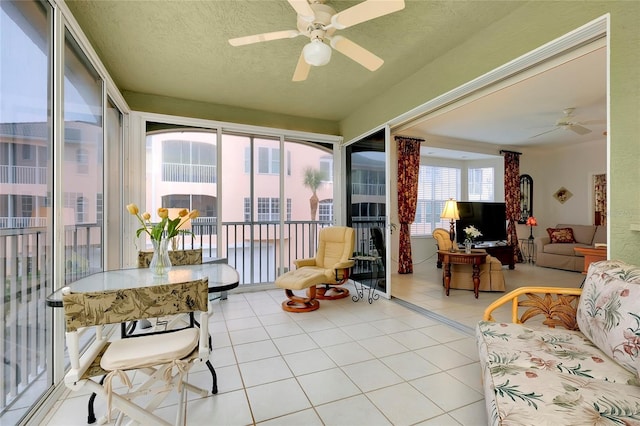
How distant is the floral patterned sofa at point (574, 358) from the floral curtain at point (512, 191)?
5.60m

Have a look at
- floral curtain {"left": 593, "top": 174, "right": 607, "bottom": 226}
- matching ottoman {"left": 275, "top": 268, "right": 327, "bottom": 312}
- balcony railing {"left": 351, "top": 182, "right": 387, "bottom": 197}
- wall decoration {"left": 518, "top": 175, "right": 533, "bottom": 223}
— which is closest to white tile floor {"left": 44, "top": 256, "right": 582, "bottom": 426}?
matching ottoman {"left": 275, "top": 268, "right": 327, "bottom": 312}

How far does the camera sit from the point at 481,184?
23.3 feet

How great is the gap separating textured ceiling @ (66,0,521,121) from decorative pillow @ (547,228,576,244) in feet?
17.2

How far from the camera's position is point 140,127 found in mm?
3773

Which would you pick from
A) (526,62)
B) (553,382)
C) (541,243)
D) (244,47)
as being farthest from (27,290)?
(541,243)

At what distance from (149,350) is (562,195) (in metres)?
8.54

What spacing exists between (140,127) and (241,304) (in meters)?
2.71

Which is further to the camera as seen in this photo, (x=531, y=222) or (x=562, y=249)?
(x=531, y=222)

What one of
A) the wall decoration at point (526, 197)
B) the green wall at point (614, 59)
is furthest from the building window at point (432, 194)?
the green wall at point (614, 59)

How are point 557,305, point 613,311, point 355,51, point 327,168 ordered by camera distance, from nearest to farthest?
point 613,311
point 557,305
point 355,51
point 327,168

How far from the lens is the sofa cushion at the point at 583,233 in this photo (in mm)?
5848

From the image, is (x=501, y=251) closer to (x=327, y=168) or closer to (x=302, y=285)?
(x=327, y=168)

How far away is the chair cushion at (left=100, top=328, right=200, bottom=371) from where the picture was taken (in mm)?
1353

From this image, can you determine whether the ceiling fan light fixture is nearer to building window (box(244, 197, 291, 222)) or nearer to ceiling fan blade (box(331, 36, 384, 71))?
ceiling fan blade (box(331, 36, 384, 71))
